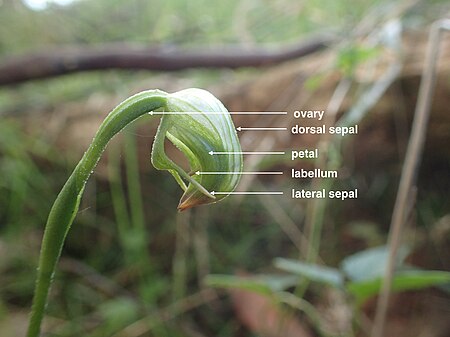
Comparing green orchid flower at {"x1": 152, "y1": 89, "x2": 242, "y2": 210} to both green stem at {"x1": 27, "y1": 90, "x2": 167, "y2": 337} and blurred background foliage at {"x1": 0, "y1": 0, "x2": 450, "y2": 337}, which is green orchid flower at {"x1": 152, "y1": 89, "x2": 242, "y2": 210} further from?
blurred background foliage at {"x1": 0, "y1": 0, "x2": 450, "y2": 337}

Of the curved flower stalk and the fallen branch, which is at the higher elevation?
the fallen branch

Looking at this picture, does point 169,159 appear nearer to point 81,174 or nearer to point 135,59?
point 81,174

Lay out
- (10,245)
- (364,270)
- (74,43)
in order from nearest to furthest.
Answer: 1. (364,270)
2. (10,245)
3. (74,43)

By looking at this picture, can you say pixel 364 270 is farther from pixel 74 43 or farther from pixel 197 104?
pixel 74 43

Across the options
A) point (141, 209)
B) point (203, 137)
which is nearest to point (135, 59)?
point (141, 209)

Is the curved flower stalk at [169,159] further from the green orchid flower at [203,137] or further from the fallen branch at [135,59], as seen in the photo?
the fallen branch at [135,59]

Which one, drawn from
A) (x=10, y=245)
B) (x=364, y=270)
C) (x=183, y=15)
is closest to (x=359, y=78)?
(x=364, y=270)

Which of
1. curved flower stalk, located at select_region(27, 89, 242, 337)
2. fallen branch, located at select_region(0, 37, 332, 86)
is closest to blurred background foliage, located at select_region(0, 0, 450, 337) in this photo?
fallen branch, located at select_region(0, 37, 332, 86)
